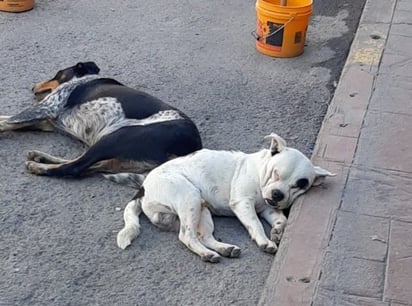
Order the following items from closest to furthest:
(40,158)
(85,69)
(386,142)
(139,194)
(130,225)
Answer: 1. (130,225)
2. (139,194)
3. (40,158)
4. (386,142)
5. (85,69)

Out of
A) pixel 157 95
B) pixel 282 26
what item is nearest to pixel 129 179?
pixel 157 95

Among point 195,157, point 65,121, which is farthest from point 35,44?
point 195,157

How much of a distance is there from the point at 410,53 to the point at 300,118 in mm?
1305

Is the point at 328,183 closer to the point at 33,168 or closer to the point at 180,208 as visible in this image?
the point at 180,208

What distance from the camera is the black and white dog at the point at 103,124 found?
4559 millimetres

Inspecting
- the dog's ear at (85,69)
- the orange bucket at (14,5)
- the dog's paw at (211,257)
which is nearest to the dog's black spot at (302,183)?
the dog's paw at (211,257)

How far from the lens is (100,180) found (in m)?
4.62

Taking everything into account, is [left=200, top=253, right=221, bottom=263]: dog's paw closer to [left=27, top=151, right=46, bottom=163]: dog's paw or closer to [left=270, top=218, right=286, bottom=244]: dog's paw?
[left=270, top=218, right=286, bottom=244]: dog's paw

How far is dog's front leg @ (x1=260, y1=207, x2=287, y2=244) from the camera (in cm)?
407

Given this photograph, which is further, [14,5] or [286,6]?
[14,5]

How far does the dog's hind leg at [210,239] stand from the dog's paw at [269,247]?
12 cm

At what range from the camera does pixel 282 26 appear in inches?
250

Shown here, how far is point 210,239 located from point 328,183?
750 mm

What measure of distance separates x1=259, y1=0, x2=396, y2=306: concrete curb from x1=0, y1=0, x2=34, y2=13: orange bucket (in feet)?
9.33
